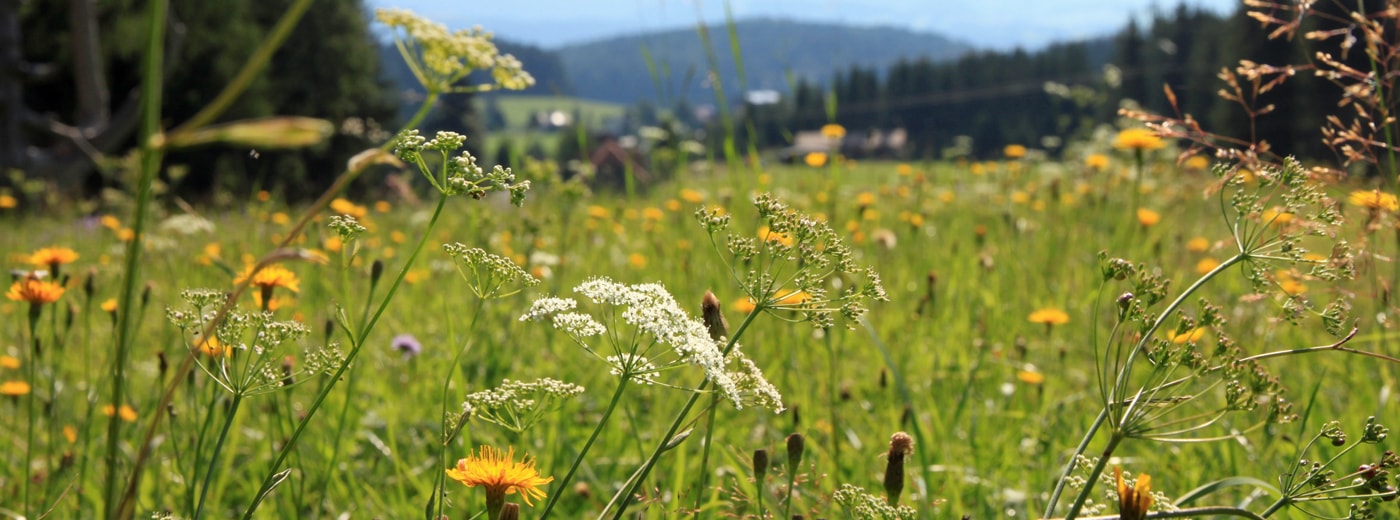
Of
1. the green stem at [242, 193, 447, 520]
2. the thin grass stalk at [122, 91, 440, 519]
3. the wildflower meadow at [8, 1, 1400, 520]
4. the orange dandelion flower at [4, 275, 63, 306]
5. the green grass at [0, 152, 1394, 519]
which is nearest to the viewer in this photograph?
the thin grass stalk at [122, 91, 440, 519]

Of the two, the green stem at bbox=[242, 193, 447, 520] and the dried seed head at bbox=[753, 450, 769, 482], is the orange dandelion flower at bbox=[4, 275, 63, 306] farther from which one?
the dried seed head at bbox=[753, 450, 769, 482]

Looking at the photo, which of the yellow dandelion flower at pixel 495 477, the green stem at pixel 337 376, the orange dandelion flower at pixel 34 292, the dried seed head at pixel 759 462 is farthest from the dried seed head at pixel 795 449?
the orange dandelion flower at pixel 34 292

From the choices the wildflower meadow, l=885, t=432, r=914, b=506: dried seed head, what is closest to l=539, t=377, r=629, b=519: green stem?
the wildflower meadow

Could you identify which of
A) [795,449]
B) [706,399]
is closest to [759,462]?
[795,449]

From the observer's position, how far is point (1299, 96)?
80.4 feet

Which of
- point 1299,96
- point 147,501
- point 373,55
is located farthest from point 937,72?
point 147,501

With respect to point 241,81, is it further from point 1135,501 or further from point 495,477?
point 1135,501

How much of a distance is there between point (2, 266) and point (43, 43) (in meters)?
13.3

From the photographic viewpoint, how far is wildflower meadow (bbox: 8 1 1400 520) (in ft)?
3.03

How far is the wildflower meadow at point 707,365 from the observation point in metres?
0.92

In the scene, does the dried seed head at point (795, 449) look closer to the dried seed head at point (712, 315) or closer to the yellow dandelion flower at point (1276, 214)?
the dried seed head at point (712, 315)

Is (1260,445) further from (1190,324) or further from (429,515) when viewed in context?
(429,515)

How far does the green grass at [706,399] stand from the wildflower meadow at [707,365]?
0.05 feet

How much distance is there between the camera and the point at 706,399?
207cm
